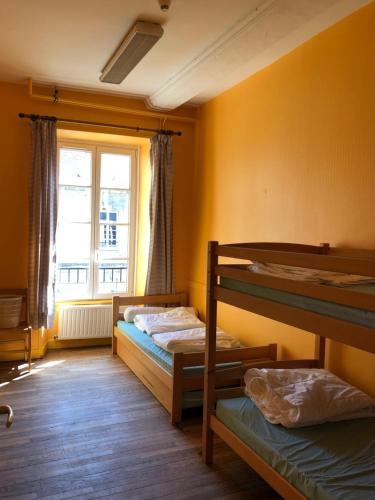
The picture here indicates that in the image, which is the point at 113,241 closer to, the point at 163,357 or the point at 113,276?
the point at 113,276

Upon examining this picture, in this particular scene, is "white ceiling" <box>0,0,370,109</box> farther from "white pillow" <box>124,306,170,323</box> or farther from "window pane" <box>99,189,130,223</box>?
"white pillow" <box>124,306,170,323</box>

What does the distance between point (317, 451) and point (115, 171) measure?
388 cm

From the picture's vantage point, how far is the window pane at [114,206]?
4945mm

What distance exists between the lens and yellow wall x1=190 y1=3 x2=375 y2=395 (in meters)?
2.63

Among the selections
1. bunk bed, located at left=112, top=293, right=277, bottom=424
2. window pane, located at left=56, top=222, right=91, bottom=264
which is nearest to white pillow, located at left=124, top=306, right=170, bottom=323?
bunk bed, located at left=112, top=293, right=277, bottom=424

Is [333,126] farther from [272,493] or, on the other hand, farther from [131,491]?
[131,491]

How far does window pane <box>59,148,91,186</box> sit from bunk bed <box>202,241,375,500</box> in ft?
9.25

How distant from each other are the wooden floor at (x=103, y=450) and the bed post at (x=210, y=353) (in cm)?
13

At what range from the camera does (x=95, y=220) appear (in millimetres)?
4895

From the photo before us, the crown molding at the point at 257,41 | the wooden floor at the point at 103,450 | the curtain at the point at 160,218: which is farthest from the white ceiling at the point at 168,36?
the wooden floor at the point at 103,450

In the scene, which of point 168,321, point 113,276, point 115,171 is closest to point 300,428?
point 168,321

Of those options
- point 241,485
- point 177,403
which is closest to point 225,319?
point 177,403

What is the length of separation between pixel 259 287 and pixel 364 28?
1782 mm

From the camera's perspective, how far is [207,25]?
290 cm
